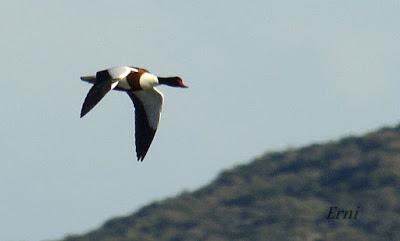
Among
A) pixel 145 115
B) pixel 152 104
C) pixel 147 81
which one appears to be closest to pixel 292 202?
pixel 145 115

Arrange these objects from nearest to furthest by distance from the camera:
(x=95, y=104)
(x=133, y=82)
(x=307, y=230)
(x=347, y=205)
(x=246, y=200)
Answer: (x=95, y=104) < (x=133, y=82) < (x=307, y=230) < (x=347, y=205) < (x=246, y=200)

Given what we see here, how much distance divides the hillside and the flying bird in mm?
35571

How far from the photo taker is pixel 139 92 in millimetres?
32375

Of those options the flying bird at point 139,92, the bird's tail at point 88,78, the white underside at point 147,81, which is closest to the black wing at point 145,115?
the flying bird at point 139,92

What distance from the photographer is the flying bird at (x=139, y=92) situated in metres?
29.2

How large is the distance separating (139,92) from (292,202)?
50.4 meters

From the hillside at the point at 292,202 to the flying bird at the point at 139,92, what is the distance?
117 ft

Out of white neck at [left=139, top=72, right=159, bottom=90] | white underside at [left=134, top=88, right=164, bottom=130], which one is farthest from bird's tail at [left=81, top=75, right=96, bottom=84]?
white underside at [left=134, top=88, right=164, bottom=130]

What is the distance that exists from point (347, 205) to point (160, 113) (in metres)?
47.5

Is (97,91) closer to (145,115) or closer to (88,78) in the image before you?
(88,78)

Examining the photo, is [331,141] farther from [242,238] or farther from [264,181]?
[242,238]

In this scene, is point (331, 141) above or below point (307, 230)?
above

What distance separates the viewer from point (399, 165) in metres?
80.3

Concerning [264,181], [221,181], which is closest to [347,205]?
[264,181]
